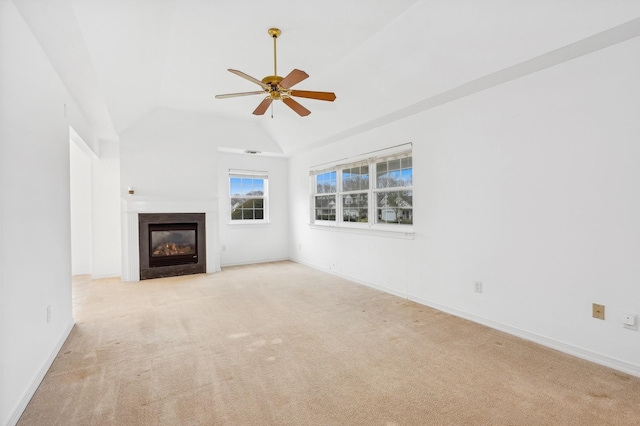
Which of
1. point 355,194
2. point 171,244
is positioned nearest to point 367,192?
point 355,194

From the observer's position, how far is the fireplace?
5523 millimetres

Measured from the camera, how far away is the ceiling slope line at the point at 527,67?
2246 millimetres

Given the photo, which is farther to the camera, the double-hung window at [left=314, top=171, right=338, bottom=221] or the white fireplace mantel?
the double-hung window at [left=314, top=171, right=338, bottom=221]

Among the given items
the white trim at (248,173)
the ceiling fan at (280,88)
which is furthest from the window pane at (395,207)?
the white trim at (248,173)

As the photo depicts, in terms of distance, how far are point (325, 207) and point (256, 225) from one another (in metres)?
1.71

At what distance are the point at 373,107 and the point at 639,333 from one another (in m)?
3.37

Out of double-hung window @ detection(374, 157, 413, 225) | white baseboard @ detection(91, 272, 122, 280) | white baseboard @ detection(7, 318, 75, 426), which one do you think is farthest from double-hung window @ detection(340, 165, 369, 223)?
white baseboard @ detection(91, 272, 122, 280)

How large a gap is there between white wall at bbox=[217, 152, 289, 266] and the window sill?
1439 mm

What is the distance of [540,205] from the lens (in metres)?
2.84

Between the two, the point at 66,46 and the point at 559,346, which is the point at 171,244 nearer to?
the point at 66,46

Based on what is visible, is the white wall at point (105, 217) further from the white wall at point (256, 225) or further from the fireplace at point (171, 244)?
the white wall at point (256, 225)

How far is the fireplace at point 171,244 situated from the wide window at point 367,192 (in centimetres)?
230

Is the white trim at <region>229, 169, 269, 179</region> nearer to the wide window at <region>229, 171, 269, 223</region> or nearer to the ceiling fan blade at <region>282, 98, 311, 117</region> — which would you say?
the wide window at <region>229, 171, 269, 223</region>

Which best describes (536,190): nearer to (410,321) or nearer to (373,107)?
(410,321)
